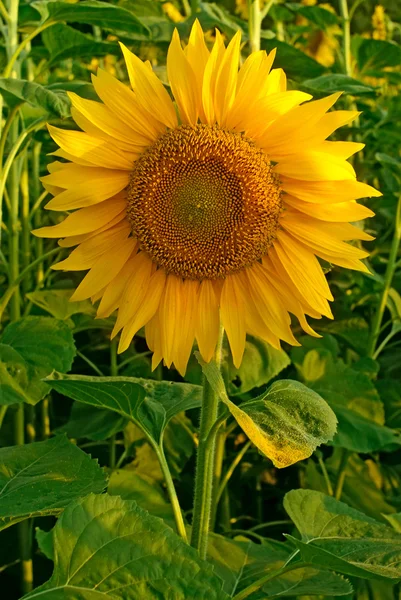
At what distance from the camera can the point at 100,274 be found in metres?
1.12

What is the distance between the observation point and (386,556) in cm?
96

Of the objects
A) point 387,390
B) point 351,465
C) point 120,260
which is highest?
point 120,260

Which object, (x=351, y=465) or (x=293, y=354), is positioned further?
(x=351, y=465)

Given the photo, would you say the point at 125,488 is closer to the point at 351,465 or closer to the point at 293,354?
the point at 293,354

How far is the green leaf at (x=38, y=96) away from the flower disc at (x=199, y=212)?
22 cm

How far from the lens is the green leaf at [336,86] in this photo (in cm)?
154

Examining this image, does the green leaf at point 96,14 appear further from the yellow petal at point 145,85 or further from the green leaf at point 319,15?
the green leaf at point 319,15

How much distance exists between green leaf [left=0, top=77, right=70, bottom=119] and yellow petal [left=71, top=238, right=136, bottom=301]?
0.27 metres

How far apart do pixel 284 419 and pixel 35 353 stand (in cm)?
56

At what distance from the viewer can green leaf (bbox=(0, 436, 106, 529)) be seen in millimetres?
882

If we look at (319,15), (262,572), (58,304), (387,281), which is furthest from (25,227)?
(319,15)

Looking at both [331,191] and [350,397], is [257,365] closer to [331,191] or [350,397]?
[350,397]

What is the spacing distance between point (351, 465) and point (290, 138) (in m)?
1.14

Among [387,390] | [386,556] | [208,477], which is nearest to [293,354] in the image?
[387,390]
